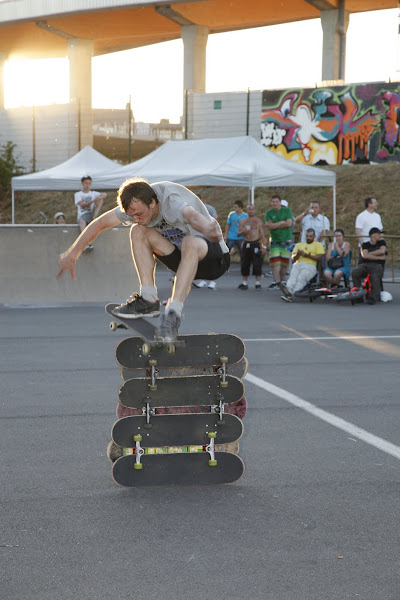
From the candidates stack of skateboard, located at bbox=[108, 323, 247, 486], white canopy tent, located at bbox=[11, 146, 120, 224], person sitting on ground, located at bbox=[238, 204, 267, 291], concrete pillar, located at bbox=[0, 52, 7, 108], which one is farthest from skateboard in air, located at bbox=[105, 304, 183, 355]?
concrete pillar, located at bbox=[0, 52, 7, 108]

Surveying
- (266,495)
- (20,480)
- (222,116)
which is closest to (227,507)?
(266,495)

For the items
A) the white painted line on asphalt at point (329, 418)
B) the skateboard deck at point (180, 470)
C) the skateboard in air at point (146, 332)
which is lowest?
the white painted line on asphalt at point (329, 418)

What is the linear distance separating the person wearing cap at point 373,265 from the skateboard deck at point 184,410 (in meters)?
10.1

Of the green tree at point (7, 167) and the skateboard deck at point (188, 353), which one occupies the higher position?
the green tree at point (7, 167)

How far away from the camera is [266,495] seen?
455 centimetres

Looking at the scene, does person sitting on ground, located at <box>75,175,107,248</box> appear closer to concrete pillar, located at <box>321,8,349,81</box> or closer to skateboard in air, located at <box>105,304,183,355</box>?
skateboard in air, located at <box>105,304,183,355</box>

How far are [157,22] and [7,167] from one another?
10479mm

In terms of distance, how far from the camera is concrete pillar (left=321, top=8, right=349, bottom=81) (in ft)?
117

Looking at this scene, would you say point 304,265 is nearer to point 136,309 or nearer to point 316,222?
point 316,222

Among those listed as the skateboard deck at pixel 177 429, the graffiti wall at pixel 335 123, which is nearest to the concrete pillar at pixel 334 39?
the graffiti wall at pixel 335 123

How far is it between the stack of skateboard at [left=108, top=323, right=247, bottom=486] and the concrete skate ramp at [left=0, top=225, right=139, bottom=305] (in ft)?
31.4

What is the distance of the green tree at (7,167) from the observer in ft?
118

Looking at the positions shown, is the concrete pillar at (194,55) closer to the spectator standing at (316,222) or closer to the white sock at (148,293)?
the spectator standing at (316,222)

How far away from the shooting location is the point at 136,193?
16.0ft
